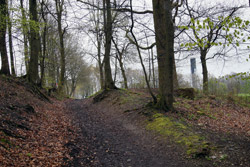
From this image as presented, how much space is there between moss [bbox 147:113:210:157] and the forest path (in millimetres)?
375

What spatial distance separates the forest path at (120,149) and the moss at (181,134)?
14.8 inches

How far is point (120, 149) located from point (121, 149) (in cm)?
3

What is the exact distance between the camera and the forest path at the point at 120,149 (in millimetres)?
5164

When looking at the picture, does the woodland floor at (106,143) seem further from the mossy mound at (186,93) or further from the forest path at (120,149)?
the mossy mound at (186,93)

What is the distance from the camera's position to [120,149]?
6250 mm

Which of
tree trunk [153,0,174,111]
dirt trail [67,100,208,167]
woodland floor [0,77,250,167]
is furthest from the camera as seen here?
tree trunk [153,0,174,111]

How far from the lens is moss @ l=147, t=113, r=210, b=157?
5.24 m

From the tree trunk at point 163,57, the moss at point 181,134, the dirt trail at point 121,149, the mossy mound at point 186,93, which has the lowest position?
the dirt trail at point 121,149

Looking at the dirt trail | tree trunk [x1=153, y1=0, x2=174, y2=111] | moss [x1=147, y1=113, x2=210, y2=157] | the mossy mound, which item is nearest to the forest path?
the dirt trail

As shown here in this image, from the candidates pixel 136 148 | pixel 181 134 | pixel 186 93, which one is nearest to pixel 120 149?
pixel 136 148

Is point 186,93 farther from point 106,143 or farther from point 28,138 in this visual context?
point 28,138

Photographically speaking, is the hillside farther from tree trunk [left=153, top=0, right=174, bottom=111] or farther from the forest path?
tree trunk [left=153, top=0, right=174, bottom=111]

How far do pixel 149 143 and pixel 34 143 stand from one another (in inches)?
139

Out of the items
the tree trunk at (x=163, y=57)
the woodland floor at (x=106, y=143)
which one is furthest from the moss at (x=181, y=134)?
the tree trunk at (x=163, y=57)
